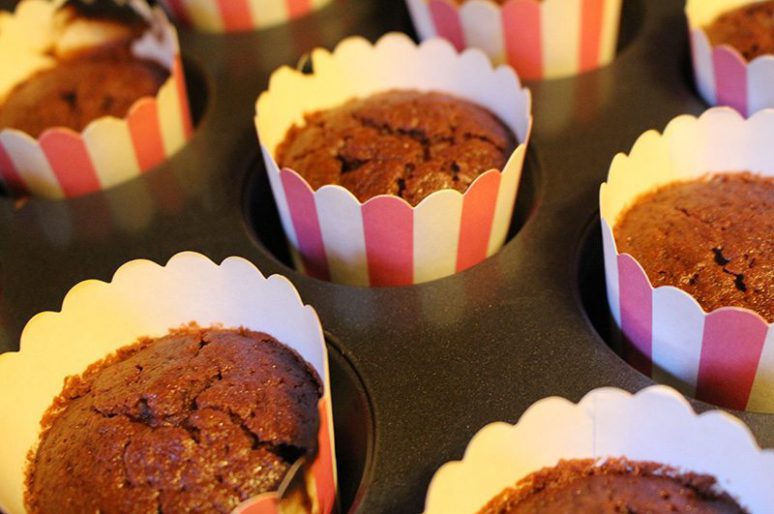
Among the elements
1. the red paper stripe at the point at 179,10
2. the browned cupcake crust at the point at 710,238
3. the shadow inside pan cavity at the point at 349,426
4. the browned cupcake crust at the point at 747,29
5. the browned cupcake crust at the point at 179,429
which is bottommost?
the shadow inside pan cavity at the point at 349,426

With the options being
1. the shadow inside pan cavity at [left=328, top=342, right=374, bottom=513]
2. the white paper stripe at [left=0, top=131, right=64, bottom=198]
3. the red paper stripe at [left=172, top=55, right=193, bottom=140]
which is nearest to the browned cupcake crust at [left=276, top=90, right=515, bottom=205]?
the red paper stripe at [left=172, top=55, right=193, bottom=140]

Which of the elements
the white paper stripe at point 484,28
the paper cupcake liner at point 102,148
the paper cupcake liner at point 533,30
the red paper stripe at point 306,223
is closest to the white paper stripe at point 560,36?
the paper cupcake liner at point 533,30

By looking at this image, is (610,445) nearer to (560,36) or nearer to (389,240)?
(389,240)

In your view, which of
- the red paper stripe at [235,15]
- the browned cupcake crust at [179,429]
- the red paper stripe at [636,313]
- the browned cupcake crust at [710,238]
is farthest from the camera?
the red paper stripe at [235,15]

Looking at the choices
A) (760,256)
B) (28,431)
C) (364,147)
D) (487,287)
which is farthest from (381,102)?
(28,431)

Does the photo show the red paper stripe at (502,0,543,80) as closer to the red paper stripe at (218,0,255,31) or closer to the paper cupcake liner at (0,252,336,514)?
the red paper stripe at (218,0,255,31)

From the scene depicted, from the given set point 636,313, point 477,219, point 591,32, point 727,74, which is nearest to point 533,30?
point 591,32

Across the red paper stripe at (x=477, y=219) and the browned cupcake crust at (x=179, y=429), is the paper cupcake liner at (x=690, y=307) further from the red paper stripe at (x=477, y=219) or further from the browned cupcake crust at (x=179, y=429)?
the browned cupcake crust at (x=179, y=429)
